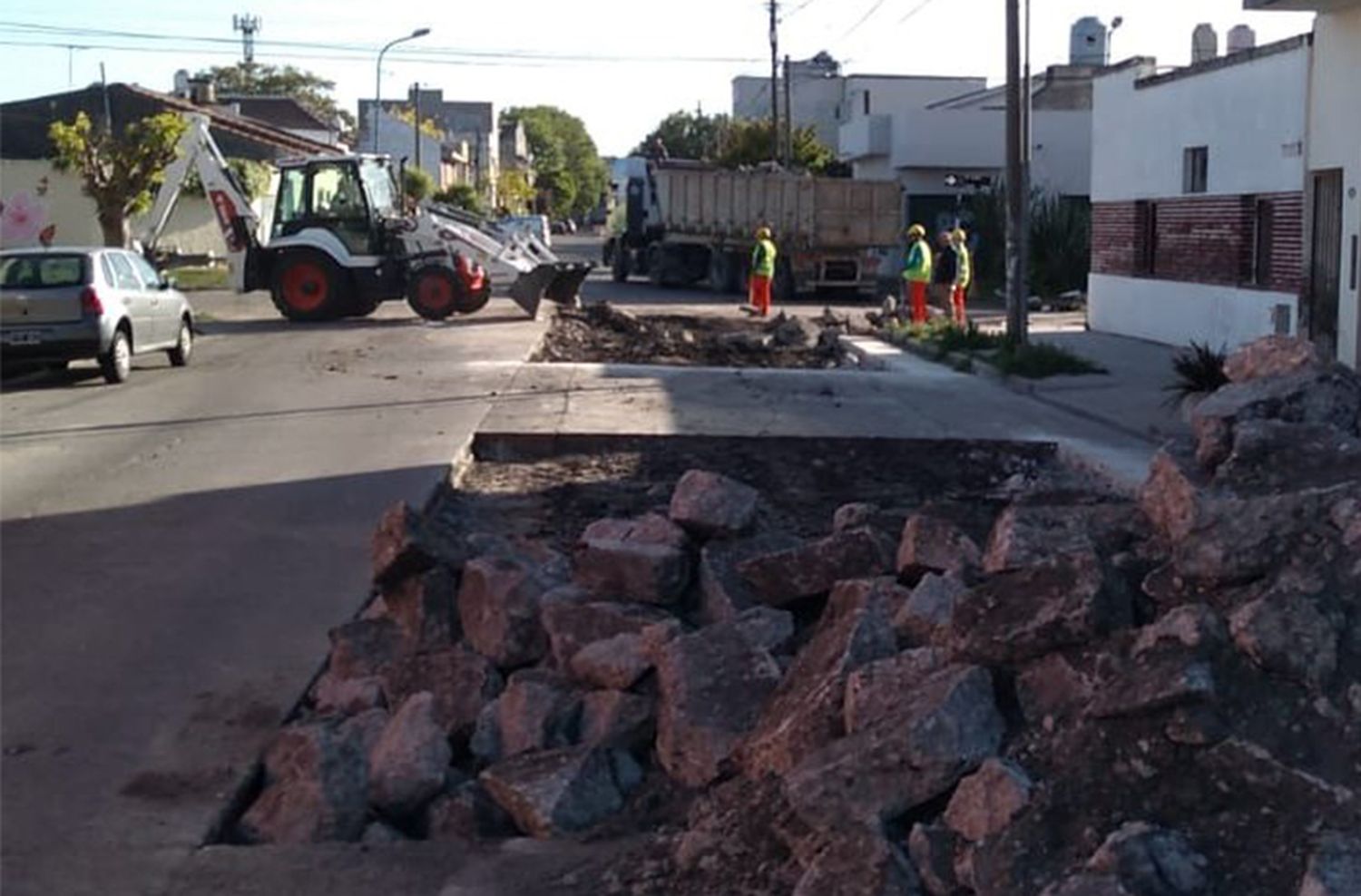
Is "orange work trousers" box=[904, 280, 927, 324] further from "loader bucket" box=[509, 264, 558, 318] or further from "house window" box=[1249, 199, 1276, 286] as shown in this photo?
"house window" box=[1249, 199, 1276, 286]

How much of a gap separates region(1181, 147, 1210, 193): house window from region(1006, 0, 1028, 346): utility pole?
2.77 metres

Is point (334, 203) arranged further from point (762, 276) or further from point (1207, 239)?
point (1207, 239)

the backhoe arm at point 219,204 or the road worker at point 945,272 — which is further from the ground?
the backhoe arm at point 219,204

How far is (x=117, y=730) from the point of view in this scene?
23.3 ft

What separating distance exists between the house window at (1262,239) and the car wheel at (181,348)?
13.4 m

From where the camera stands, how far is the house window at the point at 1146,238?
2725 cm

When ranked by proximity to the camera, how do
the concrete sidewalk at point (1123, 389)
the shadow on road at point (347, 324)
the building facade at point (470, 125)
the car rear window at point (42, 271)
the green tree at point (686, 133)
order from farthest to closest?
A: the building facade at point (470, 125) → the green tree at point (686, 133) → the shadow on road at point (347, 324) → the car rear window at point (42, 271) → the concrete sidewalk at point (1123, 389)

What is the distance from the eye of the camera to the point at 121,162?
3869 cm

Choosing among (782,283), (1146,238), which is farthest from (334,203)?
(782,283)

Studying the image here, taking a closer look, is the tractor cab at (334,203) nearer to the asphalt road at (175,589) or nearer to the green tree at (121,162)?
the green tree at (121,162)

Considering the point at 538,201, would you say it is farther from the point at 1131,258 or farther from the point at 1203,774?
the point at 1203,774

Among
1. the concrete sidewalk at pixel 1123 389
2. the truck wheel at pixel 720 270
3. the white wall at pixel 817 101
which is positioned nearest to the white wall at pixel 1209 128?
the concrete sidewalk at pixel 1123 389

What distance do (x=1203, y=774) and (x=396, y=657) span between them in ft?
12.6

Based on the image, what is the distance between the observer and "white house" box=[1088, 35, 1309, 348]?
21984 millimetres
